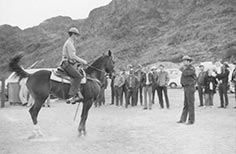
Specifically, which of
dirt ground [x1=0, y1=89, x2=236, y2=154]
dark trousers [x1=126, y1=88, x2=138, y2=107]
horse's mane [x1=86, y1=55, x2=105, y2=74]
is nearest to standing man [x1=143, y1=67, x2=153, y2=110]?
dark trousers [x1=126, y1=88, x2=138, y2=107]

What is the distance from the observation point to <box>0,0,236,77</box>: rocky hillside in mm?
51062

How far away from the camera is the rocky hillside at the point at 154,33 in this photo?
5106cm

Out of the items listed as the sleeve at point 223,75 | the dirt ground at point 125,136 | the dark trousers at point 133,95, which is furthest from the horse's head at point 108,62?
the sleeve at point 223,75

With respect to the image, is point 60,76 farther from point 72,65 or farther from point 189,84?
point 189,84

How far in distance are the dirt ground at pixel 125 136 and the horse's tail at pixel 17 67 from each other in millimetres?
1713

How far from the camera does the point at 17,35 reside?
12494cm

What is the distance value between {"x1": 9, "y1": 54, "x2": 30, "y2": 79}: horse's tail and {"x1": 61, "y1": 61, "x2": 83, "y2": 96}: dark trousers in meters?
1.14

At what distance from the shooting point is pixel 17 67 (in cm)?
848

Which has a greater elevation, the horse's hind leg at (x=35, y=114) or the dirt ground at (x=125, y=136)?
the horse's hind leg at (x=35, y=114)

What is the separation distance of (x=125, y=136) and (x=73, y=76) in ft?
7.06

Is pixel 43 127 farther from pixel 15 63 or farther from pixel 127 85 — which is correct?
pixel 127 85

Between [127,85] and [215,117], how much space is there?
5411 mm

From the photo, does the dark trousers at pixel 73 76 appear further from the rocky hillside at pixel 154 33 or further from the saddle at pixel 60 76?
the rocky hillside at pixel 154 33

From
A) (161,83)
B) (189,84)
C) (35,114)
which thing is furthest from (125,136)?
(161,83)
